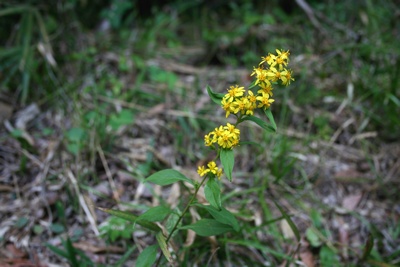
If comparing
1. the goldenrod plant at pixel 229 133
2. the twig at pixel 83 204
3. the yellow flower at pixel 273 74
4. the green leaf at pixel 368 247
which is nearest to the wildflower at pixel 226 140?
the goldenrod plant at pixel 229 133

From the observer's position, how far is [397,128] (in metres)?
2.70

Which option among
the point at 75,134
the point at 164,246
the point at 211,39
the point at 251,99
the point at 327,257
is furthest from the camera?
the point at 211,39

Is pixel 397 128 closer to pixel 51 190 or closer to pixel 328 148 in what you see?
pixel 328 148

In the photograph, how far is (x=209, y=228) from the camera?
1444 mm

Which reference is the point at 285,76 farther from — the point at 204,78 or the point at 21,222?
the point at 204,78

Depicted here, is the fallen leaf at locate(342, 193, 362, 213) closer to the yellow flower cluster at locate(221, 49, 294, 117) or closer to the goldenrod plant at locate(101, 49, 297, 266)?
the goldenrod plant at locate(101, 49, 297, 266)

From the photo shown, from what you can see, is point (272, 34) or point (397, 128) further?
point (272, 34)

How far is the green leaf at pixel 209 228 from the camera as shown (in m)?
1.43

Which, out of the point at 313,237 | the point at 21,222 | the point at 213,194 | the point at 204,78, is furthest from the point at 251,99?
the point at 204,78

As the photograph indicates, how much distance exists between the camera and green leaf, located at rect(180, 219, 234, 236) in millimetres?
1433

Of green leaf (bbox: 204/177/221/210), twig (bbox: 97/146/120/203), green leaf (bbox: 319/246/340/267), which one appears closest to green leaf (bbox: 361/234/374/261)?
green leaf (bbox: 319/246/340/267)

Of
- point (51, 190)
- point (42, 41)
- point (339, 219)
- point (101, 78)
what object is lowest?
point (339, 219)

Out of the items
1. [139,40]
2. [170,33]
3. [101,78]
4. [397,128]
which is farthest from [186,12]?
[397,128]

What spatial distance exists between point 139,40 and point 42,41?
0.79 metres
